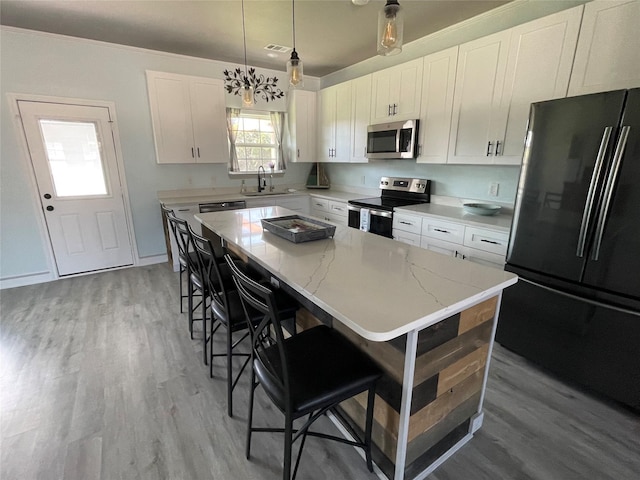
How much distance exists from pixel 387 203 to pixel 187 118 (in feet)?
9.37

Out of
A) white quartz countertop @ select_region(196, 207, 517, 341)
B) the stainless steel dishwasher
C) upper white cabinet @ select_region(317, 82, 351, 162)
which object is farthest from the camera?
upper white cabinet @ select_region(317, 82, 351, 162)

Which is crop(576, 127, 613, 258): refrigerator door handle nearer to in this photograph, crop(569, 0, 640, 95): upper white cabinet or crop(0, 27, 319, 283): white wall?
crop(569, 0, 640, 95): upper white cabinet

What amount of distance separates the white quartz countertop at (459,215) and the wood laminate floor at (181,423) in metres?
1.01

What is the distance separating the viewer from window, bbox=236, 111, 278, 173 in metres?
4.71

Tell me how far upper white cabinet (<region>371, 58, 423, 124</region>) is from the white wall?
2.18 m

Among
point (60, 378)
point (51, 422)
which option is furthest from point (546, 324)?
point (60, 378)

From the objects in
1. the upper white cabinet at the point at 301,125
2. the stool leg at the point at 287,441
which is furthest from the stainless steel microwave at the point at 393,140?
the stool leg at the point at 287,441

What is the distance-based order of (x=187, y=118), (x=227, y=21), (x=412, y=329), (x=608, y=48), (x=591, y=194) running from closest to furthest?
(x=412, y=329), (x=591, y=194), (x=608, y=48), (x=227, y=21), (x=187, y=118)

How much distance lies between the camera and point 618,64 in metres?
1.94

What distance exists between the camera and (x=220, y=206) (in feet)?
13.5

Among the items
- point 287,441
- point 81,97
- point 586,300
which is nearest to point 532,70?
point 586,300

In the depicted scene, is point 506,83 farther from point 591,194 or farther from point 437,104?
point 591,194

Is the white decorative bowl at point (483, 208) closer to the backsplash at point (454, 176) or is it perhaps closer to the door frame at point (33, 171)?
the backsplash at point (454, 176)

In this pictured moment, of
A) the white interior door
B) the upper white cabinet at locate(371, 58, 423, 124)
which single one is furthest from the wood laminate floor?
the upper white cabinet at locate(371, 58, 423, 124)
